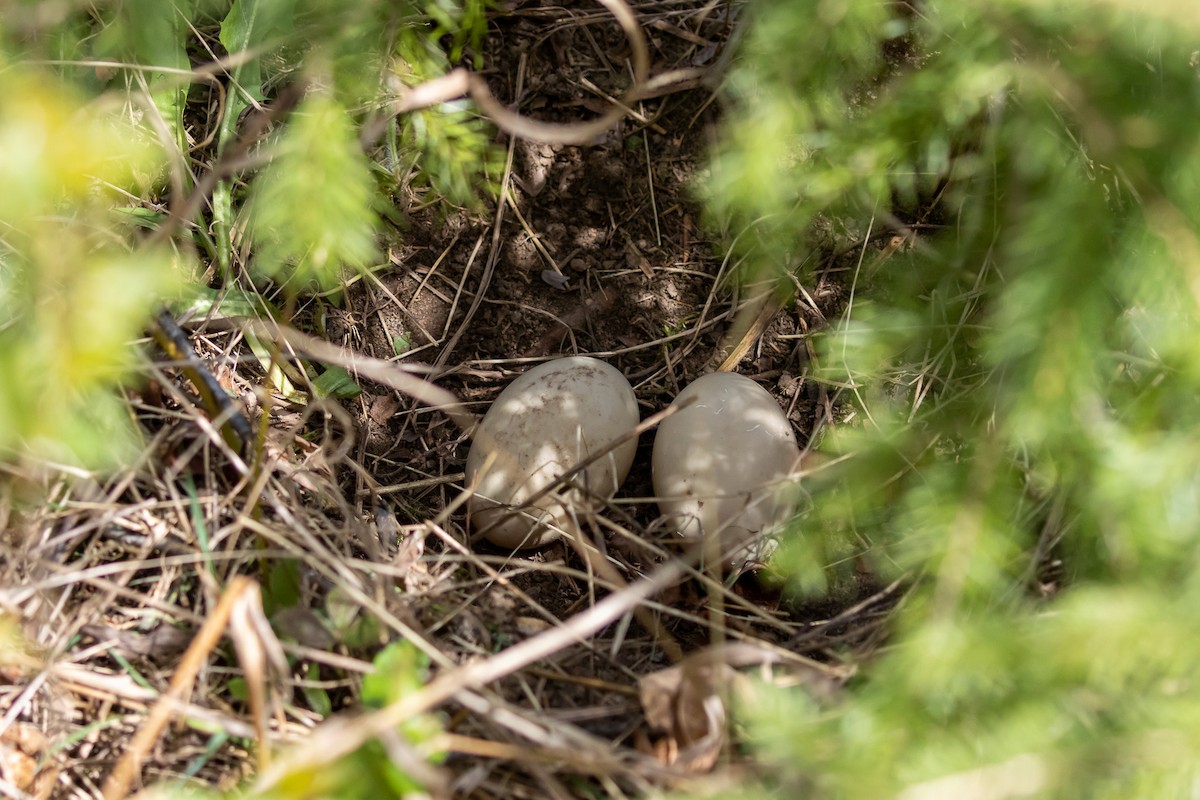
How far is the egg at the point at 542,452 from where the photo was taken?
5.48 ft

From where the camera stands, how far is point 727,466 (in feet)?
5.31

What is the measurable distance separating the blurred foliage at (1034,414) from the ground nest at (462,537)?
0.81 ft

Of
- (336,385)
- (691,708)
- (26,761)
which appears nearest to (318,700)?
(26,761)

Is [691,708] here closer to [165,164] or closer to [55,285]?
[55,285]

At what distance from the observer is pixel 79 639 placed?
1243 millimetres

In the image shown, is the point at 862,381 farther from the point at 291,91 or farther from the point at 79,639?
the point at 79,639

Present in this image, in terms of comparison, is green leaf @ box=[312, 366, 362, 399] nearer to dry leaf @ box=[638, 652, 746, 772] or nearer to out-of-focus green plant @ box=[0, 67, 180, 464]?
out-of-focus green plant @ box=[0, 67, 180, 464]

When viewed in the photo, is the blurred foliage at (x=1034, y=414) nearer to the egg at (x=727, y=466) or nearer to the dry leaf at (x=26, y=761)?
the egg at (x=727, y=466)

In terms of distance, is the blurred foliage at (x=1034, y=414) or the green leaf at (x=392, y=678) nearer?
the blurred foliage at (x=1034, y=414)

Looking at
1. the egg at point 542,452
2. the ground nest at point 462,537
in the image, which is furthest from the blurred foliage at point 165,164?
the egg at point 542,452

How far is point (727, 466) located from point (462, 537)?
53cm

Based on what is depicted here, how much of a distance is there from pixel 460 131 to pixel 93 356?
2.81ft

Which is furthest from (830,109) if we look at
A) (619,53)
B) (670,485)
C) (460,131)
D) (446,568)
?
(619,53)

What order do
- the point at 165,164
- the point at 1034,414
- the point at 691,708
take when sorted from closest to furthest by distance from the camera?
the point at 1034,414 → the point at 691,708 → the point at 165,164
